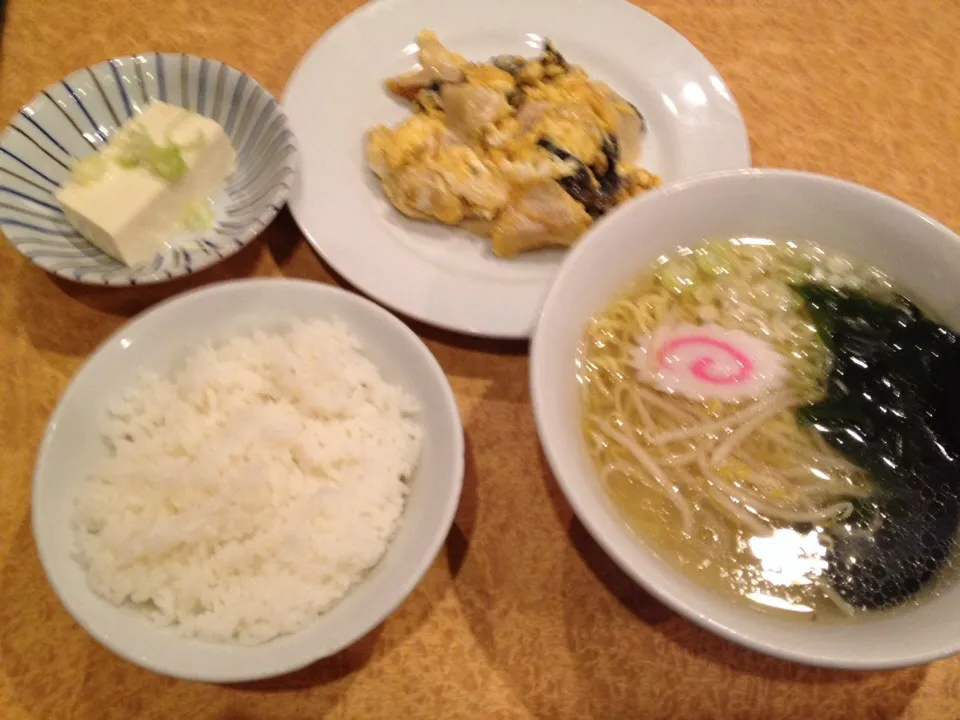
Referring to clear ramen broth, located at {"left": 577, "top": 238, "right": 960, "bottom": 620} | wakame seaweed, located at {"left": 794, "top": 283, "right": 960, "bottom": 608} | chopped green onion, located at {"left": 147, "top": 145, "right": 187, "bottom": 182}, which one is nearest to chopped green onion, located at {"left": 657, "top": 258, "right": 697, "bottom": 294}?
clear ramen broth, located at {"left": 577, "top": 238, "right": 960, "bottom": 620}

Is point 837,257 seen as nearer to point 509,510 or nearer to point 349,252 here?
point 509,510

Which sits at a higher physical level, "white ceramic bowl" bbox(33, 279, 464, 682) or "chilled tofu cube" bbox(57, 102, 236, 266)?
"chilled tofu cube" bbox(57, 102, 236, 266)

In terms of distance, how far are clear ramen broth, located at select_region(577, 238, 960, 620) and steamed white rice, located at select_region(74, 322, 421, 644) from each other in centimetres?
44

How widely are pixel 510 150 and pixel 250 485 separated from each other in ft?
3.32

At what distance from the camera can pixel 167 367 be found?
4.78 feet

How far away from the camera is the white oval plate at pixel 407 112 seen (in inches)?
62.9

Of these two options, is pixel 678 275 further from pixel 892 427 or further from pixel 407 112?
pixel 407 112

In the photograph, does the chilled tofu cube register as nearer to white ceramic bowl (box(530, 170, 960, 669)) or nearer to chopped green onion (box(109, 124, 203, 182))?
chopped green onion (box(109, 124, 203, 182))

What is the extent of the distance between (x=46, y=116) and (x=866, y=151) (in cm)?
213

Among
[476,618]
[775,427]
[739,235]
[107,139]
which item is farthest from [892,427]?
[107,139]

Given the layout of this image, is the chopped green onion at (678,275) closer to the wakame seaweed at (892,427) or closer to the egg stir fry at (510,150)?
the wakame seaweed at (892,427)

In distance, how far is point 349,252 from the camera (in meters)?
1.62

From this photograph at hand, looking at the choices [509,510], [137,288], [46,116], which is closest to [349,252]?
[137,288]

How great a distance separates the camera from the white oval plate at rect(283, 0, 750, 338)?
160 centimetres
